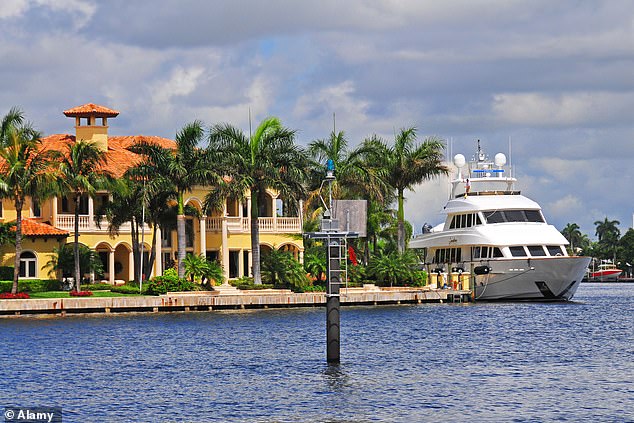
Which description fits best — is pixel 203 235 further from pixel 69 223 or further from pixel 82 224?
pixel 69 223

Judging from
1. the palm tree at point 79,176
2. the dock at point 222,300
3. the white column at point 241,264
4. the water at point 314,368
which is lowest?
the water at point 314,368

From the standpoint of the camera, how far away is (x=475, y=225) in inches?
3051

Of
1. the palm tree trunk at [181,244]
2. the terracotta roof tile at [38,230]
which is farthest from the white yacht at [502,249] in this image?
the terracotta roof tile at [38,230]

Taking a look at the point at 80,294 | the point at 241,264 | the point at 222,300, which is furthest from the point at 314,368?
the point at 241,264

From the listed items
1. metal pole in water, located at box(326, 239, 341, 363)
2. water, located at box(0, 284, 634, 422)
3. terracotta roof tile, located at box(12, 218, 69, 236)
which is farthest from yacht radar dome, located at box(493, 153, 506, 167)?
metal pole in water, located at box(326, 239, 341, 363)

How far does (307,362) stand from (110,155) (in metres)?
43.0

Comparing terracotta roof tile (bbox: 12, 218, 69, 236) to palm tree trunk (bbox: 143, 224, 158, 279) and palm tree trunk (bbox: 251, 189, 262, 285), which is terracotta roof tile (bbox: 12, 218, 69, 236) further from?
palm tree trunk (bbox: 251, 189, 262, 285)

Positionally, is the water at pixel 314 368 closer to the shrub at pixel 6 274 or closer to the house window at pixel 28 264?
the shrub at pixel 6 274

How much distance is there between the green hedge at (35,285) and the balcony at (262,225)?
13.9 m

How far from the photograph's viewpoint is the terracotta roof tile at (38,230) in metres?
73.4

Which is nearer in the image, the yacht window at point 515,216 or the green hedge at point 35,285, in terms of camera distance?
the green hedge at point 35,285

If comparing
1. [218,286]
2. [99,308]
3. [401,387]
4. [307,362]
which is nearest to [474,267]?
[218,286]

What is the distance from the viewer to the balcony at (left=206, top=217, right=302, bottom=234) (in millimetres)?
82062

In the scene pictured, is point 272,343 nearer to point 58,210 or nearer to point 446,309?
point 446,309
